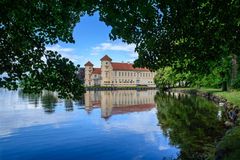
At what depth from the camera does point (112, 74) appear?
17575 cm

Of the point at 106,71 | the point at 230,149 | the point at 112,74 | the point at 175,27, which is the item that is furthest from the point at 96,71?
the point at 175,27

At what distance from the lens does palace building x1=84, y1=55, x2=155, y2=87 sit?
176125 mm

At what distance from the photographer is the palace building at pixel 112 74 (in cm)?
17612

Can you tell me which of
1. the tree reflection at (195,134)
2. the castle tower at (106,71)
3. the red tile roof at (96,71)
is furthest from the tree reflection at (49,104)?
the red tile roof at (96,71)

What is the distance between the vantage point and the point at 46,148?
73.3ft

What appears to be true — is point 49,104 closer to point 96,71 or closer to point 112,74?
point 112,74

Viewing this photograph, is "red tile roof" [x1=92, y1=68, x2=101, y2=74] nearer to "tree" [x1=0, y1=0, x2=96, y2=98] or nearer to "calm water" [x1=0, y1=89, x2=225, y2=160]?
"calm water" [x1=0, y1=89, x2=225, y2=160]

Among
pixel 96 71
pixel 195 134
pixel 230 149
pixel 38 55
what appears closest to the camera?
pixel 38 55

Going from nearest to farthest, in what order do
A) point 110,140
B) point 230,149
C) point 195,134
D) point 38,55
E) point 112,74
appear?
point 38,55 → point 230,149 → point 195,134 → point 110,140 → point 112,74

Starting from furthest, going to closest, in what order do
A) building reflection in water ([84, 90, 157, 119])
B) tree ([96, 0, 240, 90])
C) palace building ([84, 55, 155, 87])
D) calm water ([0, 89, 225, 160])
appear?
palace building ([84, 55, 155, 87]) < building reflection in water ([84, 90, 157, 119]) < calm water ([0, 89, 225, 160]) < tree ([96, 0, 240, 90])

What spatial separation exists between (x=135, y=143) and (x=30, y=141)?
26.4 ft

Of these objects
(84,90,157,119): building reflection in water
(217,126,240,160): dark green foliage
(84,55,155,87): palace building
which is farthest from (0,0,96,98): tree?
(84,55,155,87): palace building

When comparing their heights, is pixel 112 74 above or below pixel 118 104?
Result: above

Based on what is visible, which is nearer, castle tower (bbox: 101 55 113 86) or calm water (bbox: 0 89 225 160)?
calm water (bbox: 0 89 225 160)
